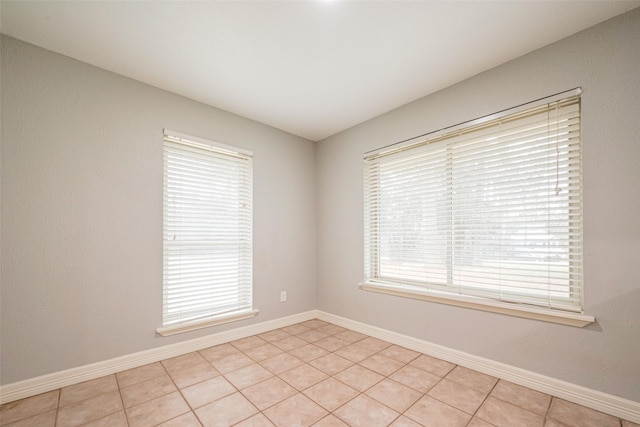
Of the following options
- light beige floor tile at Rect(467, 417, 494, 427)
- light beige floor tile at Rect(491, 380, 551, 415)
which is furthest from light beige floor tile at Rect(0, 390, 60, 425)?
light beige floor tile at Rect(491, 380, 551, 415)

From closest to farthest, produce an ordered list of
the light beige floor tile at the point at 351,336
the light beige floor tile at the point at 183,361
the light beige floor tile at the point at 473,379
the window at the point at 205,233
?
the light beige floor tile at the point at 473,379 < the light beige floor tile at the point at 183,361 < the window at the point at 205,233 < the light beige floor tile at the point at 351,336

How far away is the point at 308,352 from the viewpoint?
2566mm

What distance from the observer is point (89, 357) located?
6.73 feet

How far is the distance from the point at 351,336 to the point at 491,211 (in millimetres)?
1916

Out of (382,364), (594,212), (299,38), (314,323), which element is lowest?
(314,323)

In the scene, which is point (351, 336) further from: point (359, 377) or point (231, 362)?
point (231, 362)

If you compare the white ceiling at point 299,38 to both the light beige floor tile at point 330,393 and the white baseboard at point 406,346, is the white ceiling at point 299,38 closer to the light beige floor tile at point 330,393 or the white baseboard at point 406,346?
the white baseboard at point 406,346

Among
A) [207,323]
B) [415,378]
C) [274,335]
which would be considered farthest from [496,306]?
[207,323]

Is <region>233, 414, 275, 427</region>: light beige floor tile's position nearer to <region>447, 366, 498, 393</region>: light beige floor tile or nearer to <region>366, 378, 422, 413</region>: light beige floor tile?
<region>366, 378, 422, 413</region>: light beige floor tile

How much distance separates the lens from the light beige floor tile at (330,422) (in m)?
1.57

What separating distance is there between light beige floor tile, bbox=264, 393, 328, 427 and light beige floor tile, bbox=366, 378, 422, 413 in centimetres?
41

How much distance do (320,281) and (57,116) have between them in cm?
307

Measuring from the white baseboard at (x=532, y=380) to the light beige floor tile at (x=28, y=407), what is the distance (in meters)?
2.68

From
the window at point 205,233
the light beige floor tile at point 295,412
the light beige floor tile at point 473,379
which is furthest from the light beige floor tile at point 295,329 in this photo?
the light beige floor tile at point 473,379
